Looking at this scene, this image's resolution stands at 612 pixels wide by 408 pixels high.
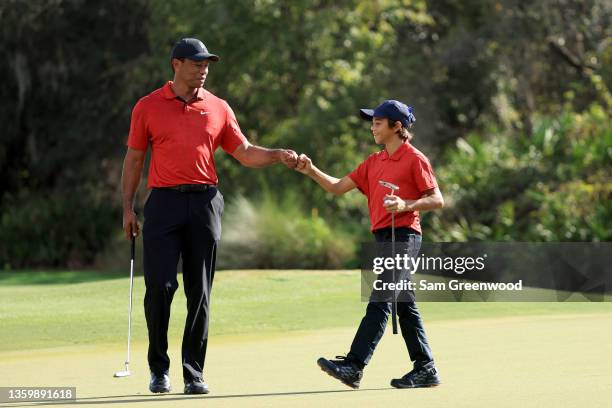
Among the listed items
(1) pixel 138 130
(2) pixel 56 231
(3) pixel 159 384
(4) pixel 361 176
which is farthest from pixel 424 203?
(2) pixel 56 231

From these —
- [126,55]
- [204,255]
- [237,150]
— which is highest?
[126,55]

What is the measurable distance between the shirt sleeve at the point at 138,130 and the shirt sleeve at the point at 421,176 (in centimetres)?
170

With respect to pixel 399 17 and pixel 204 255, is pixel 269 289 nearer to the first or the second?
pixel 204 255

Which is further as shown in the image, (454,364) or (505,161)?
(505,161)

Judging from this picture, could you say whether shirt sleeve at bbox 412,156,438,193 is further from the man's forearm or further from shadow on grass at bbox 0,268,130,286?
shadow on grass at bbox 0,268,130,286

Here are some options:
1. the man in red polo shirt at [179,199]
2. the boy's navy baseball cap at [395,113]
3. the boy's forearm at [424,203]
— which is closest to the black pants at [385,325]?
the boy's forearm at [424,203]

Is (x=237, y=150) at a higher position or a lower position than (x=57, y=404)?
higher

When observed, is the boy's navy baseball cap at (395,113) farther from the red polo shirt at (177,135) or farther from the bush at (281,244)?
the bush at (281,244)

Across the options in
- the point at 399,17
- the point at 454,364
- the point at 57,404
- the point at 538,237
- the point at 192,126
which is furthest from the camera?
the point at 399,17

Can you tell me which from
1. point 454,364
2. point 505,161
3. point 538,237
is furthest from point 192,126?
point 505,161

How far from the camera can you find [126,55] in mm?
25953

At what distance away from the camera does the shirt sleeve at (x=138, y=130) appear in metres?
8.43

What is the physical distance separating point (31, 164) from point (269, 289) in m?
11.4

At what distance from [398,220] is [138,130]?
1.72 metres
